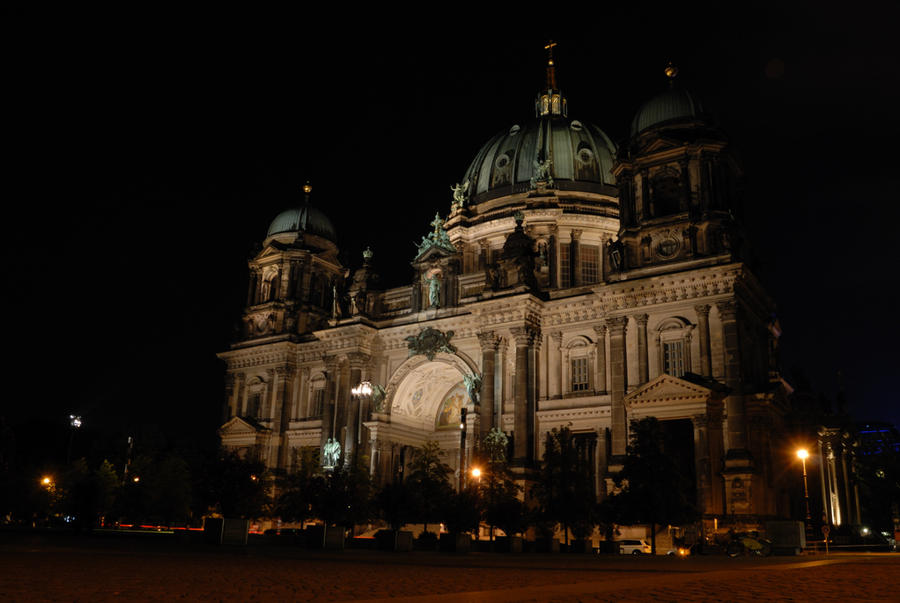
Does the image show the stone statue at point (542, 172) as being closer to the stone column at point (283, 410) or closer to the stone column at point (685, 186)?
the stone column at point (685, 186)

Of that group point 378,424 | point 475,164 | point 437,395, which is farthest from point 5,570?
point 475,164

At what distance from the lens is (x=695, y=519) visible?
33938mm

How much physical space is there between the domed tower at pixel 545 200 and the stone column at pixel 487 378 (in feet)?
16.7

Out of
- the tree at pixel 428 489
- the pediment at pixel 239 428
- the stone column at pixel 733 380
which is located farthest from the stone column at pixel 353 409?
the stone column at pixel 733 380

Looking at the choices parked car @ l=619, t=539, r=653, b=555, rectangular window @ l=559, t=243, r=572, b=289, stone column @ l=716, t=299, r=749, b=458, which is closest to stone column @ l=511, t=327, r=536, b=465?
parked car @ l=619, t=539, r=653, b=555

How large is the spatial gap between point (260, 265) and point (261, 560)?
49.9 meters

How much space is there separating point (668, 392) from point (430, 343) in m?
17.7

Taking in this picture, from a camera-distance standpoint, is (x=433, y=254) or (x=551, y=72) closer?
(x=433, y=254)

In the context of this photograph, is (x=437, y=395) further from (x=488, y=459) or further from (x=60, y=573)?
(x=60, y=573)

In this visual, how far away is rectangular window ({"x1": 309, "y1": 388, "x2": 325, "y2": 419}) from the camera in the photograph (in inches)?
2293

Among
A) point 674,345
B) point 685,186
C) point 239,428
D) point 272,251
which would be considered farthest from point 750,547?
point 272,251

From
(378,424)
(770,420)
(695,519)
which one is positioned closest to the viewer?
(695,519)

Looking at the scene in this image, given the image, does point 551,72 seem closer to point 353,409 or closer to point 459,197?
point 459,197

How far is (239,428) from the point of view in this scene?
6012 cm
